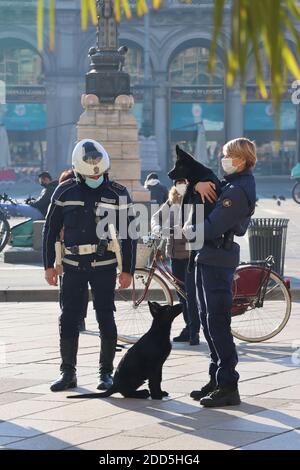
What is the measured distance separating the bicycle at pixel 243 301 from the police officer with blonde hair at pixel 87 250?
2197mm

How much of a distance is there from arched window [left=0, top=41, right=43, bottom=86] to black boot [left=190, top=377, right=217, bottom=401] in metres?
53.9

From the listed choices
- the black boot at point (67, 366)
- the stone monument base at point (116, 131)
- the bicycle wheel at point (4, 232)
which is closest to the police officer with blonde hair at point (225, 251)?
the black boot at point (67, 366)

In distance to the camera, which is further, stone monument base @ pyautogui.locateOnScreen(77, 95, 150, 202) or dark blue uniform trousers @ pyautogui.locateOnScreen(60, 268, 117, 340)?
stone monument base @ pyautogui.locateOnScreen(77, 95, 150, 202)

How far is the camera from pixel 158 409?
273 inches

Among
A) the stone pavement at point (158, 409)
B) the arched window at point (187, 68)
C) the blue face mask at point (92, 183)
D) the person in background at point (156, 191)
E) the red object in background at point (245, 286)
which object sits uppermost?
the arched window at point (187, 68)

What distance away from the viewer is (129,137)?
20703mm

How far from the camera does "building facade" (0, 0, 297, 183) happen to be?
57.9m

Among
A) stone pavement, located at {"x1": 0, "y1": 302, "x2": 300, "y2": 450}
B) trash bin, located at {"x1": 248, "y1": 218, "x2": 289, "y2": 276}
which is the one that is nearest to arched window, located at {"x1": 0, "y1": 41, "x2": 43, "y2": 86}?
trash bin, located at {"x1": 248, "y1": 218, "x2": 289, "y2": 276}

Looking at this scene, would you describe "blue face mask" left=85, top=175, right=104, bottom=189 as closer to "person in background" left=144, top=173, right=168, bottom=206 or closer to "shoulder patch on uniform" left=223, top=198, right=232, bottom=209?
"shoulder patch on uniform" left=223, top=198, right=232, bottom=209

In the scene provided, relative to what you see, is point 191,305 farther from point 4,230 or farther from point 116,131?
point 116,131

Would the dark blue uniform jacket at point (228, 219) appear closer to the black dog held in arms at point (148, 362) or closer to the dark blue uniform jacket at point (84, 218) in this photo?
the black dog held in arms at point (148, 362)

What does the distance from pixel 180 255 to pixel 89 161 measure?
2.95 m

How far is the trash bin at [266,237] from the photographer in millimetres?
14625
